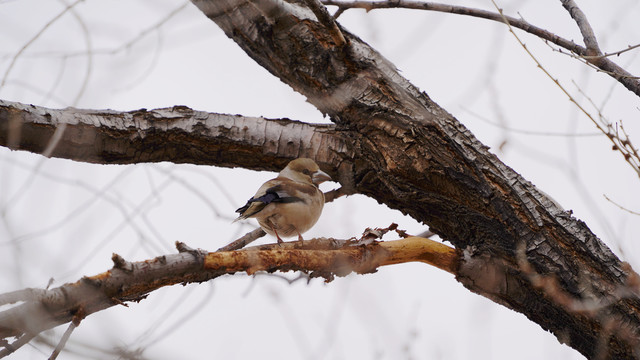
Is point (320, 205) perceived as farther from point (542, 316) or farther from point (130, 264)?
point (130, 264)

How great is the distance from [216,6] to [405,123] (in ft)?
4.02

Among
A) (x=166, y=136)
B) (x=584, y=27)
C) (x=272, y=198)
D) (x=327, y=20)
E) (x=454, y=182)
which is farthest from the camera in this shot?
(x=272, y=198)

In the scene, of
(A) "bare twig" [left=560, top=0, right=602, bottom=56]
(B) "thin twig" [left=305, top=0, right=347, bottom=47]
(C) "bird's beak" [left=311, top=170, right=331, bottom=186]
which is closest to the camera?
(B) "thin twig" [left=305, top=0, right=347, bottom=47]

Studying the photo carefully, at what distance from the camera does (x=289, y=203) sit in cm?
428

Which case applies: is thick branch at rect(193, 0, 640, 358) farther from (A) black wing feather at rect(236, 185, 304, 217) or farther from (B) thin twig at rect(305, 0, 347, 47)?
(A) black wing feather at rect(236, 185, 304, 217)

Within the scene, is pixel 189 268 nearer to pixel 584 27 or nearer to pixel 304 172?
pixel 304 172

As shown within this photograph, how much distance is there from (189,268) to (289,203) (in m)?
1.63

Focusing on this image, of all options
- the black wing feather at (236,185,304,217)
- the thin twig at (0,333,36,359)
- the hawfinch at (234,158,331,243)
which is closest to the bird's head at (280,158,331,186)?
the hawfinch at (234,158,331,243)

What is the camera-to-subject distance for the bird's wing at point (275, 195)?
4152 mm

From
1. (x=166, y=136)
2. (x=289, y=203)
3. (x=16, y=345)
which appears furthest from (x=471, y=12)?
(x=16, y=345)

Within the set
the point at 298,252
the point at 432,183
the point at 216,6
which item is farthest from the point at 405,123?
the point at 216,6

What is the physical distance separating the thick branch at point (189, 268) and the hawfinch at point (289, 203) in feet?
2.41

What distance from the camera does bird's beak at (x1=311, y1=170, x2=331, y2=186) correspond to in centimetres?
409

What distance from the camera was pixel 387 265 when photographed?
341 cm
